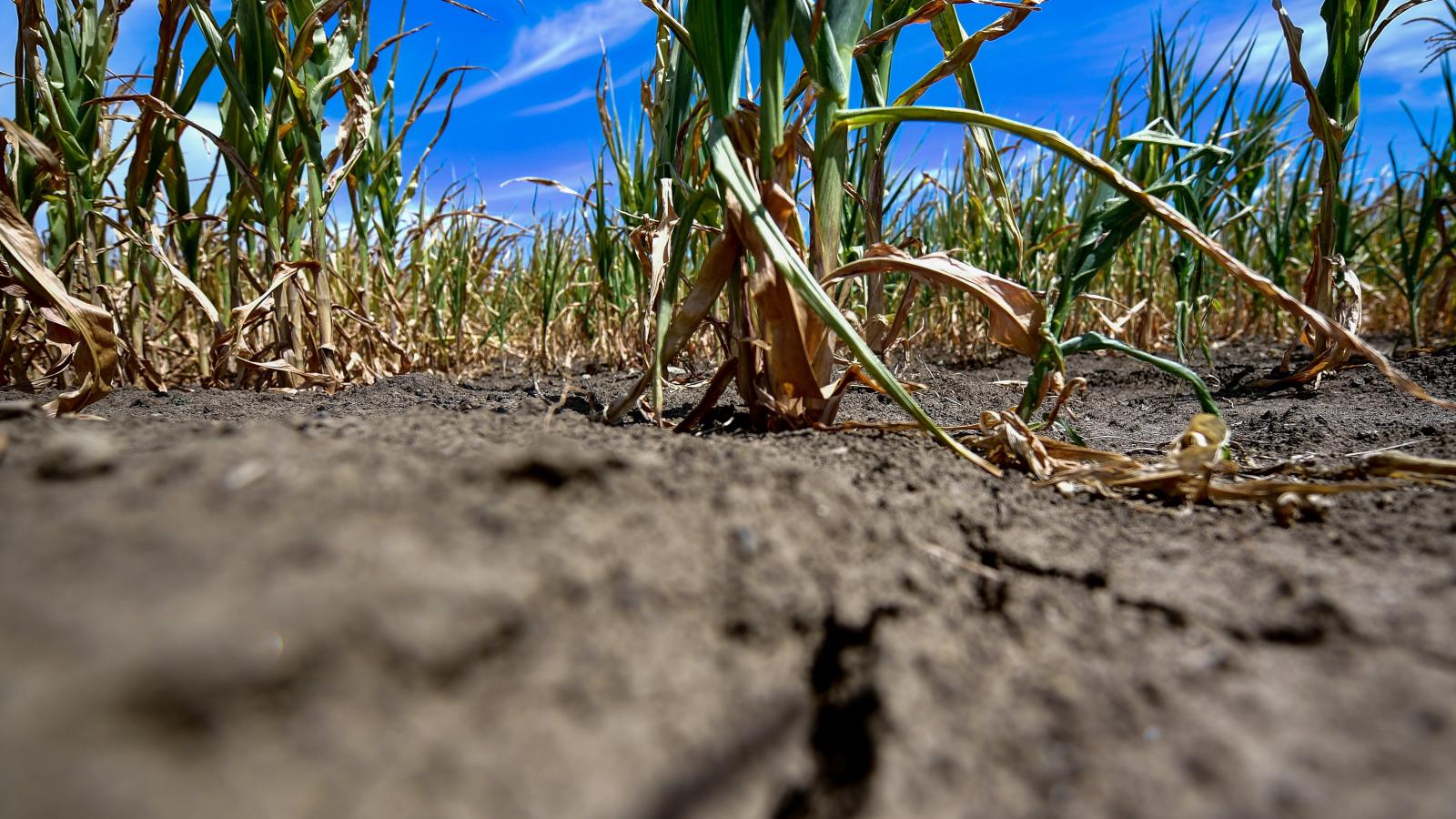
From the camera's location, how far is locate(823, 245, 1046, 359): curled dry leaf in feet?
3.24

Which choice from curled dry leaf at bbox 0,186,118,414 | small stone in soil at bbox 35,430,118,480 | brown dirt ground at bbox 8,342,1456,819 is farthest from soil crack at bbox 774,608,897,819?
curled dry leaf at bbox 0,186,118,414

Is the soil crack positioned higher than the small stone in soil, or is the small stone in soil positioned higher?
the small stone in soil

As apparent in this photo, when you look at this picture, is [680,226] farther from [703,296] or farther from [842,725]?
[842,725]

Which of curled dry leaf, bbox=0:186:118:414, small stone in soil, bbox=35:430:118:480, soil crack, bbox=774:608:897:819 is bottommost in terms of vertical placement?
soil crack, bbox=774:608:897:819

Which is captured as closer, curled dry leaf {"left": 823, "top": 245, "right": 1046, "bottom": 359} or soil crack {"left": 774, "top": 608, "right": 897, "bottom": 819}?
soil crack {"left": 774, "top": 608, "right": 897, "bottom": 819}

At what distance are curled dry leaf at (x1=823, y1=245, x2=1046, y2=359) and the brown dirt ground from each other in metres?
0.39

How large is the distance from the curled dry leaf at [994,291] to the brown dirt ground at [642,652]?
15.4 inches

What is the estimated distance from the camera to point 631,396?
3.67ft

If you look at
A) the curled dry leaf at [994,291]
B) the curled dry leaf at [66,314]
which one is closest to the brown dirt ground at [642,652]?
the curled dry leaf at [994,291]

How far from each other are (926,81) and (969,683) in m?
0.92

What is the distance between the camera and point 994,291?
1005 mm

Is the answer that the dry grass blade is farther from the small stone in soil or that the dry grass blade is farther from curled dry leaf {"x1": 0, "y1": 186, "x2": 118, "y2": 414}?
curled dry leaf {"x1": 0, "y1": 186, "x2": 118, "y2": 414}

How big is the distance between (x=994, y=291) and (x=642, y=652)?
762 millimetres

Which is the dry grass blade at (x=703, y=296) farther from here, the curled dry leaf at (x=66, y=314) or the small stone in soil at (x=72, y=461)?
the curled dry leaf at (x=66, y=314)
